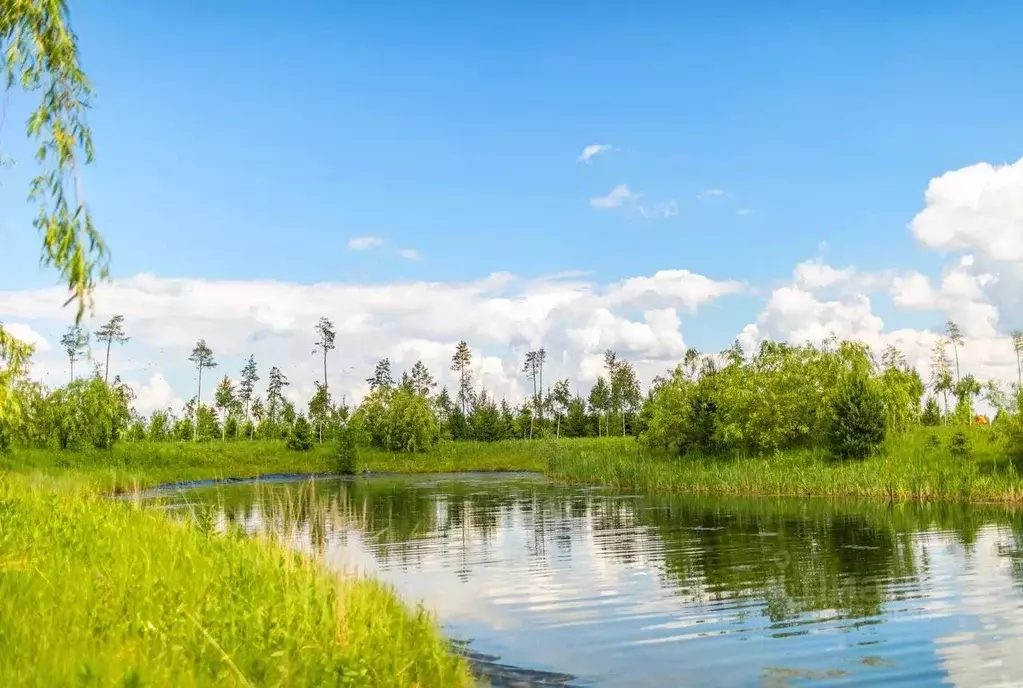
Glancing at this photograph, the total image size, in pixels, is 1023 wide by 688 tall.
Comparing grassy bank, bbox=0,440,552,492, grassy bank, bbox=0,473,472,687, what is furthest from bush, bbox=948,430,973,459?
grassy bank, bbox=0,473,472,687

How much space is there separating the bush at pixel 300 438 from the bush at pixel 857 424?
48477 millimetres

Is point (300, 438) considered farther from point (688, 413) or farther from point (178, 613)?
point (178, 613)

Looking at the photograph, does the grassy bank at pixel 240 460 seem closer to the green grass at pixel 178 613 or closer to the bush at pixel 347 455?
the bush at pixel 347 455

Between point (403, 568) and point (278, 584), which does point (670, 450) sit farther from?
point (278, 584)

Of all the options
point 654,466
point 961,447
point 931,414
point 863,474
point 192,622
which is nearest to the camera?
point 192,622

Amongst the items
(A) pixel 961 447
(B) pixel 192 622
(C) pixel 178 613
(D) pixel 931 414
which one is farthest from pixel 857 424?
(B) pixel 192 622

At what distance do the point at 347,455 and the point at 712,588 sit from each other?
199 ft

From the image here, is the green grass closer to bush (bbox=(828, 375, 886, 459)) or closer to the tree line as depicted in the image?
Answer: the tree line

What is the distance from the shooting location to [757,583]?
19.8 m

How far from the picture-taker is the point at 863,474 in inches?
1682

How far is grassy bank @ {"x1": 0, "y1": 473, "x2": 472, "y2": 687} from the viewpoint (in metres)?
7.71

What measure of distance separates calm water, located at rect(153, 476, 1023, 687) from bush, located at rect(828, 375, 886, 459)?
15.8m

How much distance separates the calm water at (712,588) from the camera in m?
12.8

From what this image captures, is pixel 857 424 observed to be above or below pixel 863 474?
above
